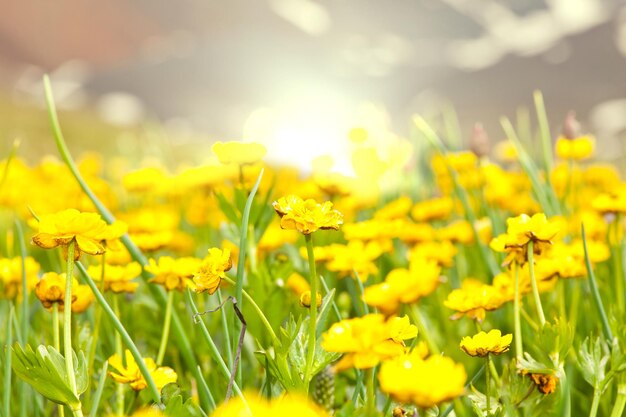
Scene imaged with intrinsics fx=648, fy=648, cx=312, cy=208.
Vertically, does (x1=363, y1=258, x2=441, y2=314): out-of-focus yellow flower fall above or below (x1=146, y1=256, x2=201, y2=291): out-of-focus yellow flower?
below

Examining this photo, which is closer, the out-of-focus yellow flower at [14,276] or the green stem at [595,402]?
the green stem at [595,402]

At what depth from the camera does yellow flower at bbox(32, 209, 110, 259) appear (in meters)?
0.60

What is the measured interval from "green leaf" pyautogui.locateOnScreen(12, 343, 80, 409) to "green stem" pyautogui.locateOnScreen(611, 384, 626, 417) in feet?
1.77

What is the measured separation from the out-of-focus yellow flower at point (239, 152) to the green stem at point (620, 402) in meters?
0.54

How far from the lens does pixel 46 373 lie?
0.58 m

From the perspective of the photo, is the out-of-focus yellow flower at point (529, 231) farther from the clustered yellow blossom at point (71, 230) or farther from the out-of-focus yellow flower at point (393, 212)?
the out-of-focus yellow flower at point (393, 212)

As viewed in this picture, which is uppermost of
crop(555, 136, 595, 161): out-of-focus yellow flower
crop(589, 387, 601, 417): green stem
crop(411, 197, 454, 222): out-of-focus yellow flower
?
crop(555, 136, 595, 161): out-of-focus yellow flower

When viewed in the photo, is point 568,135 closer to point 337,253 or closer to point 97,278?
point 337,253

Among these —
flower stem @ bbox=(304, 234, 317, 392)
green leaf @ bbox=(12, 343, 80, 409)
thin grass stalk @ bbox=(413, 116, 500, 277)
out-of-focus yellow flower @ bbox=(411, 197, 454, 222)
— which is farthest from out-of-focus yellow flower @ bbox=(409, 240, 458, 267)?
green leaf @ bbox=(12, 343, 80, 409)

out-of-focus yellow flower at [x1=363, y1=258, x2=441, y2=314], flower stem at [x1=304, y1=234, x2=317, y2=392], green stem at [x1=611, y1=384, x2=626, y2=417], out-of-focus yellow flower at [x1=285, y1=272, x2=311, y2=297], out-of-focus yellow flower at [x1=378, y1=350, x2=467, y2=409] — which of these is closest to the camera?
out-of-focus yellow flower at [x1=378, y1=350, x2=467, y2=409]

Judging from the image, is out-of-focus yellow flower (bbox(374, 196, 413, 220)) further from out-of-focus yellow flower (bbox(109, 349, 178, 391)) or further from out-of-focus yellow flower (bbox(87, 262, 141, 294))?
out-of-focus yellow flower (bbox(109, 349, 178, 391))

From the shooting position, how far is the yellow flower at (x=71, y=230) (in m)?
0.60

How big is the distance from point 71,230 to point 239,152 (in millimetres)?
363

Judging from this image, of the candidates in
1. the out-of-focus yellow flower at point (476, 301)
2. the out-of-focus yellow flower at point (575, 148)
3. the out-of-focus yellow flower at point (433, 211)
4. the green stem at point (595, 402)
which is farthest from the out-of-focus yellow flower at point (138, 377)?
the out-of-focus yellow flower at point (575, 148)
